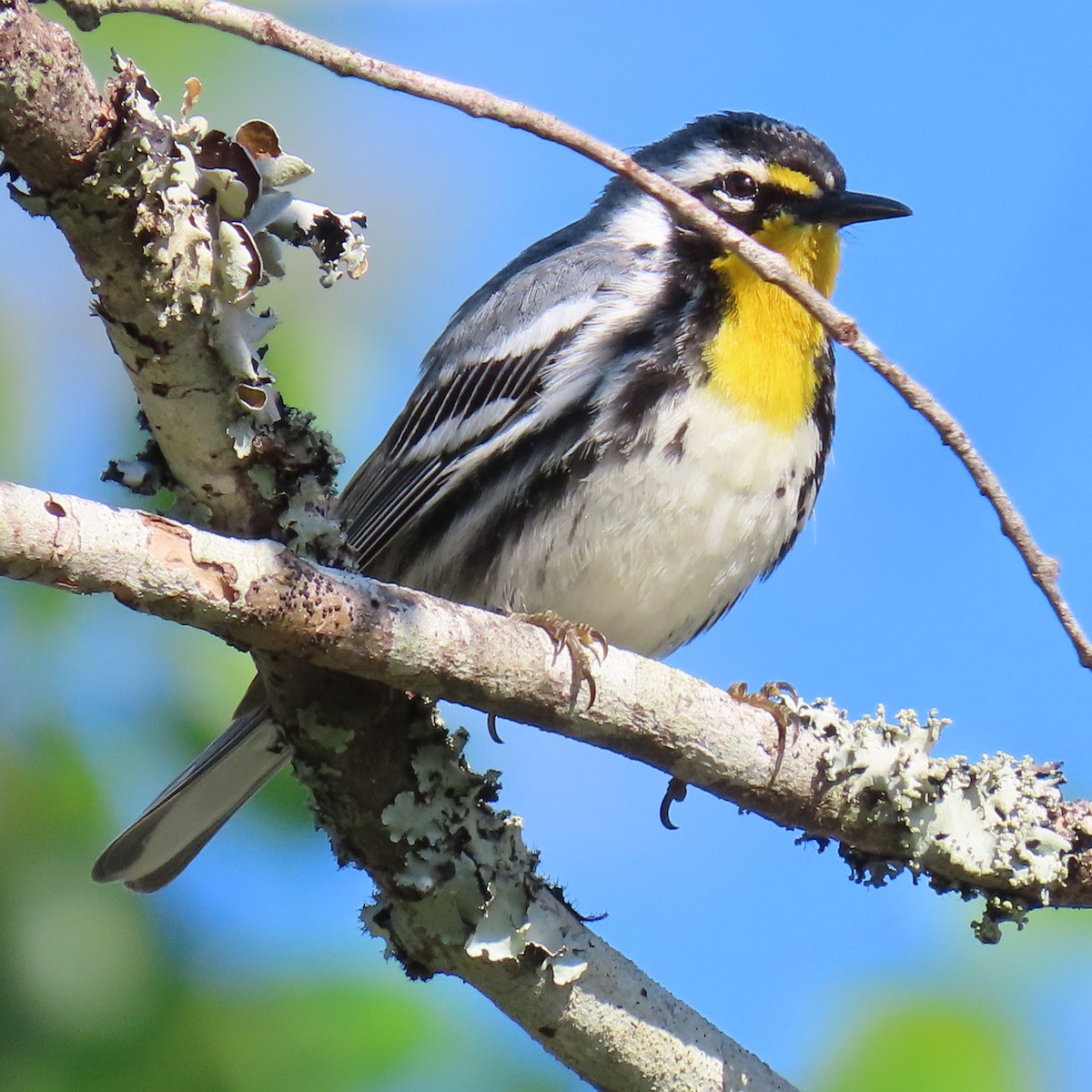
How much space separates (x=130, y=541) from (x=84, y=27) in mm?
743

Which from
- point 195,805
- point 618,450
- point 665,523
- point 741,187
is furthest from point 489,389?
point 195,805

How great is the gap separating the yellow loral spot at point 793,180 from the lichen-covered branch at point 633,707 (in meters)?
1.70

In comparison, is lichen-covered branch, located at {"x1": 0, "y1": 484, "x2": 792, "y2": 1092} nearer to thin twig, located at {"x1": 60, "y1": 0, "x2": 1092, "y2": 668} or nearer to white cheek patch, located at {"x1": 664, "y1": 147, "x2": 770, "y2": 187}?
thin twig, located at {"x1": 60, "y1": 0, "x2": 1092, "y2": 668}

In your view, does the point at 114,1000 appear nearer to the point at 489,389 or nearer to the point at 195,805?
the point at 195,805

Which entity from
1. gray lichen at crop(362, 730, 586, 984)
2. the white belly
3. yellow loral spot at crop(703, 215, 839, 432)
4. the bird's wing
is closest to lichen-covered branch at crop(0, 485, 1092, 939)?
gray lichen at crop(362, 730, 586, 984)

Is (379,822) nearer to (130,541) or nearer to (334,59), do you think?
(130,541)

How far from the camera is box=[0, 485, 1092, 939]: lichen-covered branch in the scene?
211 cm

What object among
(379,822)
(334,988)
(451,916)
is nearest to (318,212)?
(379,822)

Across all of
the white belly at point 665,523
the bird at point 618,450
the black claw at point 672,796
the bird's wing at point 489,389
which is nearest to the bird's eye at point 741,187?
the bird at point 618,450

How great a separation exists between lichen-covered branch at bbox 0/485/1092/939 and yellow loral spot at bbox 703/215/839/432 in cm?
90

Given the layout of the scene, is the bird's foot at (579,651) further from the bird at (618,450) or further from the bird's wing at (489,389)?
the bird's wing at (489,389)

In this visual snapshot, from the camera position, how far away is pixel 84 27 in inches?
85.0

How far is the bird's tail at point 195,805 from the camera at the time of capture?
11.1 ft

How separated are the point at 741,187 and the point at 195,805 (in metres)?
2.22
